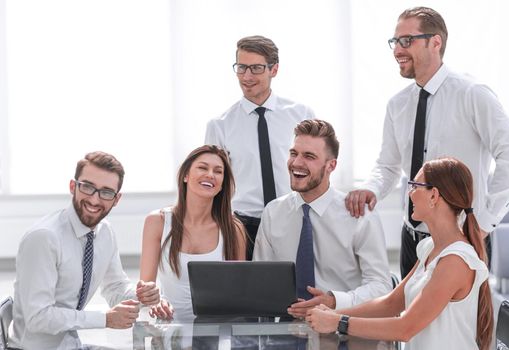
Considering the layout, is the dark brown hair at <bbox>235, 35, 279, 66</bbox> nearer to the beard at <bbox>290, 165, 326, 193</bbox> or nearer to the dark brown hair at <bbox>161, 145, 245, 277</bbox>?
the dark brown hair at <bbox>161, 145, 245, 277</bbox>

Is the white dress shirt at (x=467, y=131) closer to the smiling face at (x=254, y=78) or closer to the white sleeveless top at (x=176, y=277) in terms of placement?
the smiling face at (x=254, y=78)

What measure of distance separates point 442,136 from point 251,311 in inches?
51.7

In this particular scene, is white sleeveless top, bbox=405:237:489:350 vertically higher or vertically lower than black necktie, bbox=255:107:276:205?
lower

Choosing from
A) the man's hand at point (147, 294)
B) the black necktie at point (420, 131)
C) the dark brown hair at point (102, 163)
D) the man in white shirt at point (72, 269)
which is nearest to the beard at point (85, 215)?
the man in white shirt at point (72, 269)

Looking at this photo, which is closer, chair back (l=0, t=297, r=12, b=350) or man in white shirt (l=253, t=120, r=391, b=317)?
chair back (l=0, t=297, r=12, b=350)

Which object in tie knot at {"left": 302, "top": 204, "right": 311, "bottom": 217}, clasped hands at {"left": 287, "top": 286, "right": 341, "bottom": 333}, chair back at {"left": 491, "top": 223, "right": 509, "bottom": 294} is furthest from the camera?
chair back at {"left": 491, "top": 223, "right": 509, "bottom": 294}

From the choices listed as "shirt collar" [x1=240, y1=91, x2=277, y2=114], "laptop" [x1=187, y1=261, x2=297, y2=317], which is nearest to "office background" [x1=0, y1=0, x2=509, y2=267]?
"shirt collar" [x1=240, y1=91, x2=277, y2=114]

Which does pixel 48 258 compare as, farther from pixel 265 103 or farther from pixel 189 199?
pixel 265 103

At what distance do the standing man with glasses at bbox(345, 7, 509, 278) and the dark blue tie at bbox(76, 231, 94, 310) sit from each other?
111 centimetres

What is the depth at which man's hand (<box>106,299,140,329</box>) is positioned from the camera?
295 cm

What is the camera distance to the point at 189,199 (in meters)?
3.60

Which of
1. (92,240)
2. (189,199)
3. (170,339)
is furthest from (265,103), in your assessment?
(170,339)

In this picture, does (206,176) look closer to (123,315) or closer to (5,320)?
(123,315)

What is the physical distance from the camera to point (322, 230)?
3490 millimetres
